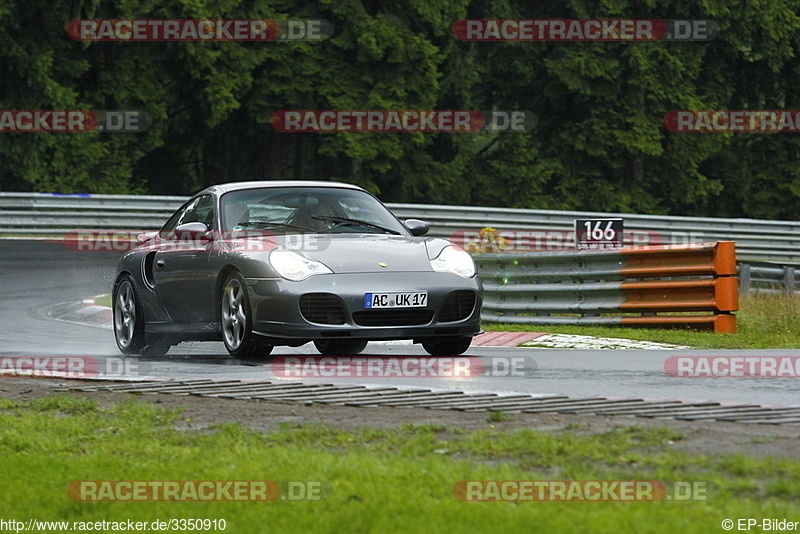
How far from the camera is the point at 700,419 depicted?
21.7 ft

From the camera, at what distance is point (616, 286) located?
46.5 ft

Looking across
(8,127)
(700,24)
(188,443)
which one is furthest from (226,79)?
(188,443)

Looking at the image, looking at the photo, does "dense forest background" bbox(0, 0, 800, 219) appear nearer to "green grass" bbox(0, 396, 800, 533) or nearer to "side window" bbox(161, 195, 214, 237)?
"side window" bbox(161, 195, 214, 237)

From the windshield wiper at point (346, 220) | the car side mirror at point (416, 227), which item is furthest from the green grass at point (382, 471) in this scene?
the car side mirror at point (416, 227)

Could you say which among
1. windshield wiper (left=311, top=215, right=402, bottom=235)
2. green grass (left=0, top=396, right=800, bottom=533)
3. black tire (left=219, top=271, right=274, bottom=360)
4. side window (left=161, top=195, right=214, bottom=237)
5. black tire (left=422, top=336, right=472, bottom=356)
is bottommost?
green grass (left=0, top=396, right=800, bottom=533)

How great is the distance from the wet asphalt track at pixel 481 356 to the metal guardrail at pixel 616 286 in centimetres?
221

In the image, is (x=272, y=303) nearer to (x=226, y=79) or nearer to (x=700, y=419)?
(x=700, y=419)

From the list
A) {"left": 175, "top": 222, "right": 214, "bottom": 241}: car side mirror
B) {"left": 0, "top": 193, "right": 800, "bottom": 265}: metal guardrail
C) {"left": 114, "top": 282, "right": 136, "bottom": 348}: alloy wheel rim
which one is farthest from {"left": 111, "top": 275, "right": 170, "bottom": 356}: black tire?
{"left": 0, "top": 193, "right": 800, "bottom": 265}: metal guardrail

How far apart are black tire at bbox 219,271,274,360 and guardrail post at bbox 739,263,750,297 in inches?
447

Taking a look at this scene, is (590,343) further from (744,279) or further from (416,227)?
(744,279)

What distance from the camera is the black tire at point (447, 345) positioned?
10.6 meters

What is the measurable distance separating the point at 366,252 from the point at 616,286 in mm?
4724

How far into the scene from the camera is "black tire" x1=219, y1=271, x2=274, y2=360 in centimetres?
1006

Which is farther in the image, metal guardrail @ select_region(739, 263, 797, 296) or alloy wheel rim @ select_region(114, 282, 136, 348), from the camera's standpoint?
metal guardrail @ select_region(739, 263, 797, 296)
